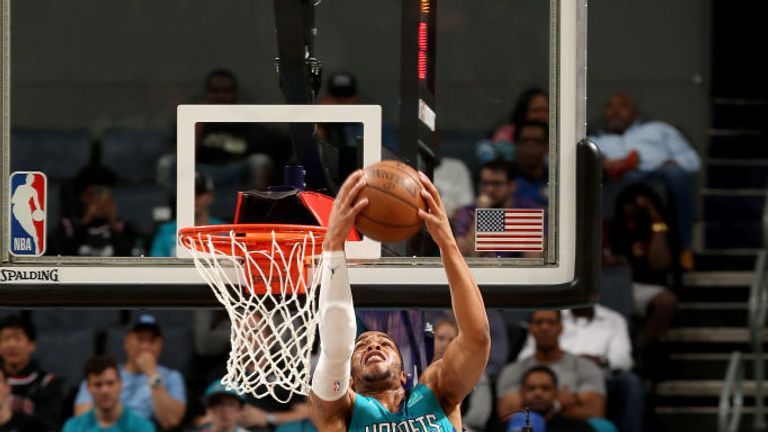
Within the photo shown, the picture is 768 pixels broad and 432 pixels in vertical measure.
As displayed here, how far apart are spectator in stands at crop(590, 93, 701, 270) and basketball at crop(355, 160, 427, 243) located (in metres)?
5.06

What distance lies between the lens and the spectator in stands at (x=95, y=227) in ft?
17.2

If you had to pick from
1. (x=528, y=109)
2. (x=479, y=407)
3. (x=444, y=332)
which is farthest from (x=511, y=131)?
(x=479, y=407)

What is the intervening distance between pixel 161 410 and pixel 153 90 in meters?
1.80

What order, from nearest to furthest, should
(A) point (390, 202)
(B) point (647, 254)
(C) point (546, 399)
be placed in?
(A) point (390, 202)
(C) point (546, 399)
(B) point (647, 254)

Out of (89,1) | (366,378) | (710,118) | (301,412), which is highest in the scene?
(89,1)

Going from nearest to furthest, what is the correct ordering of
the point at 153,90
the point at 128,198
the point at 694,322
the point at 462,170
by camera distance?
the point at 462,170
the point at 128,198
the point at 153,90
the point at 694,322

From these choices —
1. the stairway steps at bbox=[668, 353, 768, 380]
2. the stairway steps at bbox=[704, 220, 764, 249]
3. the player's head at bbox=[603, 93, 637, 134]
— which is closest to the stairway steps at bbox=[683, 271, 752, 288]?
the stairway steps at bbox=[704, 220, 764, 249]

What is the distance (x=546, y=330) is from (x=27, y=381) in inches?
111

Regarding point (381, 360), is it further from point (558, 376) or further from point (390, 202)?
point (558, 376)

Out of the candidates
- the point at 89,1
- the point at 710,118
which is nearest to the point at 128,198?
the point at 89,1

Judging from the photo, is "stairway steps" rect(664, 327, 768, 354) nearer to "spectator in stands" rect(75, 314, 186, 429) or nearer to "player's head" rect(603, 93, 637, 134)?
"player's head" rect(603, 93, 637, 134)

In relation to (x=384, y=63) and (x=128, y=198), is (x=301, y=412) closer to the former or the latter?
(x=128, y=198)

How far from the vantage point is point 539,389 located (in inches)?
297

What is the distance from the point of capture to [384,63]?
8.41m
